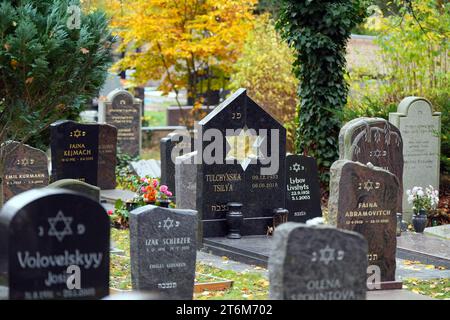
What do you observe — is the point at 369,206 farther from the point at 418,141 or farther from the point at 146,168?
the point at 146,168

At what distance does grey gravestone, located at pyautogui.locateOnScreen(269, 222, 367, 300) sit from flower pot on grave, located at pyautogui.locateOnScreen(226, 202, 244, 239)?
273 inches

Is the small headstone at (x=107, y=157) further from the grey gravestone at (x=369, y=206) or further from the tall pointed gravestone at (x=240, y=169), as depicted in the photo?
the grey gravestone at (x=369, y=206)

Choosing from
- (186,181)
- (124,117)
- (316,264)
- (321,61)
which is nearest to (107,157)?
(124,117)

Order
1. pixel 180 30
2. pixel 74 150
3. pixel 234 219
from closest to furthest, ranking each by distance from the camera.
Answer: pixel 234 219 < pixel 74 150 < pixel 180 30

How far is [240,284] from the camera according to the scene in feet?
40.5

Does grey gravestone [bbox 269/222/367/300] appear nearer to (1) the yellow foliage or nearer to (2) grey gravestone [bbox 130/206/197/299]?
(2) grey gravestone [bbox 130/206/197/299]

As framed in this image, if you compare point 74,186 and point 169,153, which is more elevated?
point 169,153

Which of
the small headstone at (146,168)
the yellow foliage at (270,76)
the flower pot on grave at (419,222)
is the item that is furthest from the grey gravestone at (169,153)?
the yellow foliage at (270,76)

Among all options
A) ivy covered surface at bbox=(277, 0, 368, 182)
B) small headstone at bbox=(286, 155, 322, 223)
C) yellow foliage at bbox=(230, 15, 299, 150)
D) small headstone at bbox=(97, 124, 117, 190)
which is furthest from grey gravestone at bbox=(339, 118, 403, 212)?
yellow foliage at bbox=(230, 15, 299, 150)

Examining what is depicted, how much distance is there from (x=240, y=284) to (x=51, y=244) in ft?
16.3

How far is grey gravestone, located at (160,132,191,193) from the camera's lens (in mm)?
18828

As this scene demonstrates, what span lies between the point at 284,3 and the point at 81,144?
522 centimetres

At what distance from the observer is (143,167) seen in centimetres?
2297

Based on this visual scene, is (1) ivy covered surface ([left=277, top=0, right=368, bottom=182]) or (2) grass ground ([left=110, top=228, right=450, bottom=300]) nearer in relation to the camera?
(2) grass ground ([left=110, top=228, right=450, bottom=300])
